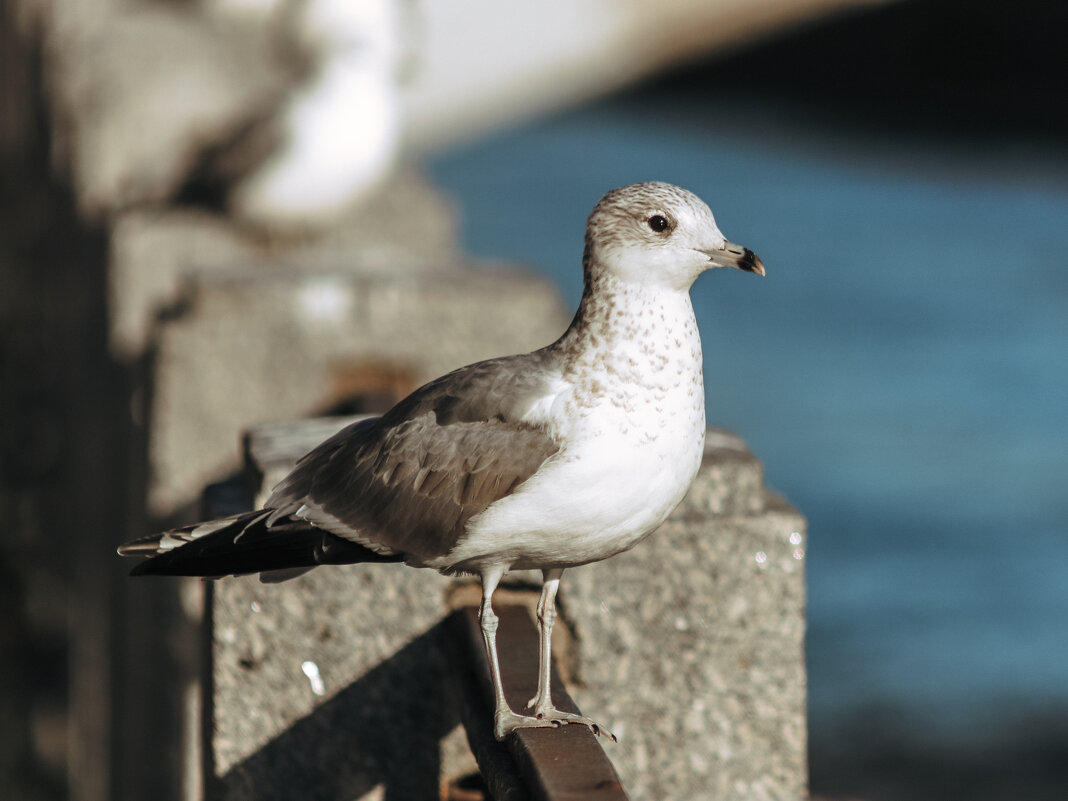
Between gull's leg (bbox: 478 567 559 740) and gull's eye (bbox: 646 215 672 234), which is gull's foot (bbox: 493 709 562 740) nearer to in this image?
gull's leg (bbox: 478 567 559 740)

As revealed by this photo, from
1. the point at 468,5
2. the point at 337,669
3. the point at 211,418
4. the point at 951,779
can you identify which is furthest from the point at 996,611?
the point at 468,5

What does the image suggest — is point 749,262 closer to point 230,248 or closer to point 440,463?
point 440,463

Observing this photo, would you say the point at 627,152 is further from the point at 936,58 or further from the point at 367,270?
the point at 367,270

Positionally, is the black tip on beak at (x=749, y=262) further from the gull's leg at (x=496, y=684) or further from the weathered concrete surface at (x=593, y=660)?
the weathered concrete surface at (x=593, y=660)

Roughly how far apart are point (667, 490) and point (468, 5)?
20924mm

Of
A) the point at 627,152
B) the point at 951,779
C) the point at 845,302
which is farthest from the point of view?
the point at 627,152

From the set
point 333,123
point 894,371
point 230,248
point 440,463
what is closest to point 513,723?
point 440,463

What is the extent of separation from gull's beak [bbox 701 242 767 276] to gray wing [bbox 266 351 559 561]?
28 cm

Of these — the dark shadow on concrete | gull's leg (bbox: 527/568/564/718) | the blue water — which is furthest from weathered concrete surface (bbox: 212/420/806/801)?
the blue water

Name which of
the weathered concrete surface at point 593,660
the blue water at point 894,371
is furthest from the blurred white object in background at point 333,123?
the blue water at point 894,371

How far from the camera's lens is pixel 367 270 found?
429 cm

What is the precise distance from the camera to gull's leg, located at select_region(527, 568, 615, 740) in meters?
2.13

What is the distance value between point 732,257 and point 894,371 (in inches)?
446

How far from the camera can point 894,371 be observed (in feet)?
42.5
